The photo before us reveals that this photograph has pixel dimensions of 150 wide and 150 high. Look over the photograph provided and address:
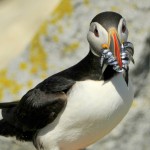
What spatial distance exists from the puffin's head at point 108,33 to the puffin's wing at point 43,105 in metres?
0.49

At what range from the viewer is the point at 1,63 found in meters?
12.1

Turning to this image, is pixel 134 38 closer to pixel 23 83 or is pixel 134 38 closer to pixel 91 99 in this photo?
pixel 23 83

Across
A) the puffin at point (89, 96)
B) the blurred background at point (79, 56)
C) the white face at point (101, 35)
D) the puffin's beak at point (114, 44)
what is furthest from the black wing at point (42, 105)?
the blurred background at point (79, 56)

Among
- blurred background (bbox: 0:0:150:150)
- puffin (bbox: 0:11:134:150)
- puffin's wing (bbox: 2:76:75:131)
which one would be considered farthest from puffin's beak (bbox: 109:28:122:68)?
blurred background (bbox: 0:0:150:150)

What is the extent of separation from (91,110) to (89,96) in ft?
0.42

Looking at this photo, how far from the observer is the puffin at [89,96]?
262 inches


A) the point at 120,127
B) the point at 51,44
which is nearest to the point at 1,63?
the point at 51,44

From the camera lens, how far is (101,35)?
21.7ft

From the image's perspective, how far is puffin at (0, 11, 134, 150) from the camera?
665cm

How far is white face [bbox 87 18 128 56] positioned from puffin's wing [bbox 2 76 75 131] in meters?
0.45

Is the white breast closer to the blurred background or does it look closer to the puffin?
the puffin

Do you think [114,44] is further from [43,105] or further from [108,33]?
[43,105]

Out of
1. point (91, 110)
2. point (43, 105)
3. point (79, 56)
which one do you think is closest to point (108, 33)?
point (91, 110)

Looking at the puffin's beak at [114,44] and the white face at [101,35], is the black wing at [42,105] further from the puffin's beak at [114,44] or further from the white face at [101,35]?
the puffin's beak at [114,44]
